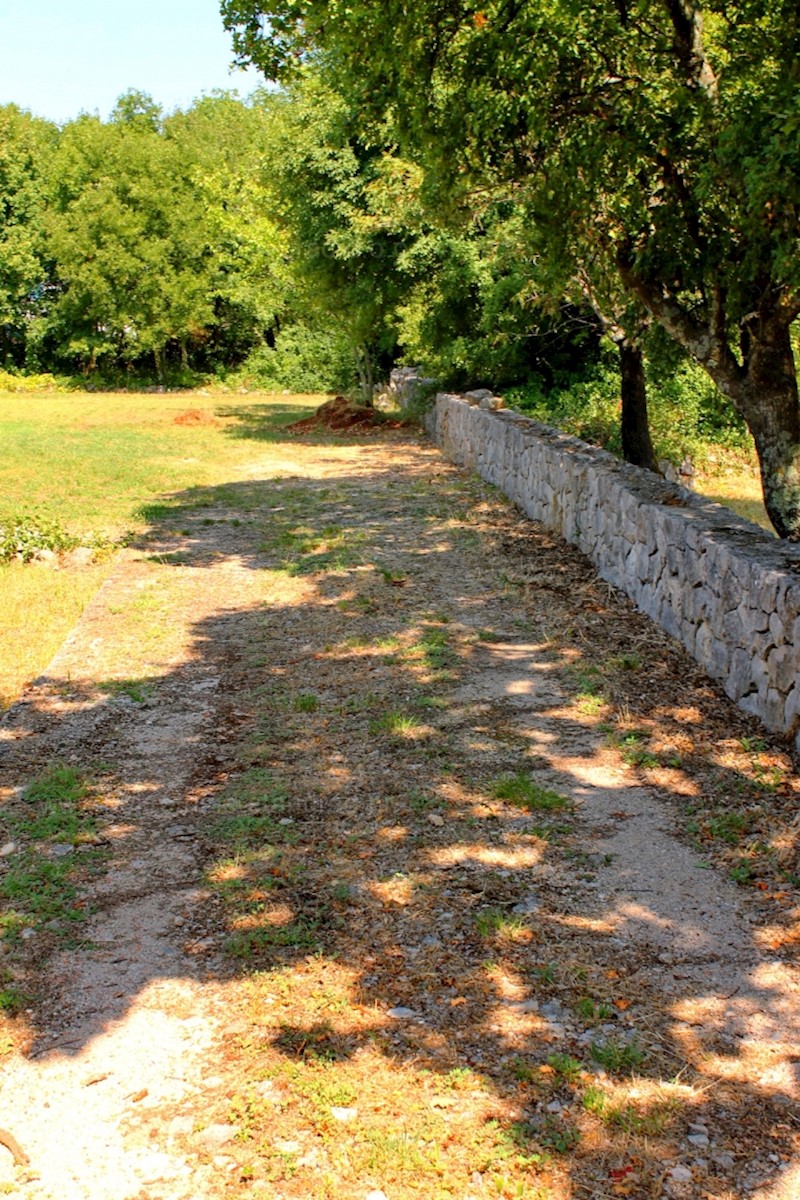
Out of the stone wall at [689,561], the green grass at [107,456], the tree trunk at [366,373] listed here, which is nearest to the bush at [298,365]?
the green grass at [107,456]

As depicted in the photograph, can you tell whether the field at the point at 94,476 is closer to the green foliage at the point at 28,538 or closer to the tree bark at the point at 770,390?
the green foliage at the point at 28,538

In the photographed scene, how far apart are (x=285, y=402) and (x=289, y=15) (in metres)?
25.4

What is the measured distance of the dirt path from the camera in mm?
3369

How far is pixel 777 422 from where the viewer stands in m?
9.15

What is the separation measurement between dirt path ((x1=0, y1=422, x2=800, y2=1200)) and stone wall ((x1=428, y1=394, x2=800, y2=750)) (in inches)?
10.7

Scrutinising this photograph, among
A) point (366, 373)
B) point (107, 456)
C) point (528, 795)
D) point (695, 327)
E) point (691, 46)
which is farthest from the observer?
point (366, 373)

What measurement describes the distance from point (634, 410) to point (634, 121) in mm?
5760

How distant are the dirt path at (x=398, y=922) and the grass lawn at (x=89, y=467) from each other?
113cm

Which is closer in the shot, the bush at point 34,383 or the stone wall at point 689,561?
the stone wall at point 689,561

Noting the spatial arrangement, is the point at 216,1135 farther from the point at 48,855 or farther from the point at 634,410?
the point at 634,410

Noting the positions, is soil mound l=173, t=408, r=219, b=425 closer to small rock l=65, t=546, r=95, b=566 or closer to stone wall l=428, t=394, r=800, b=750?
stone wall l=428, t=394, r=800, b=750

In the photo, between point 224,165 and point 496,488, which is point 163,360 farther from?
point 496,488

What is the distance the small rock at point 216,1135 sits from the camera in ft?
11.1

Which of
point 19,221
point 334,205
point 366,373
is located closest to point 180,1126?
point 334,205
